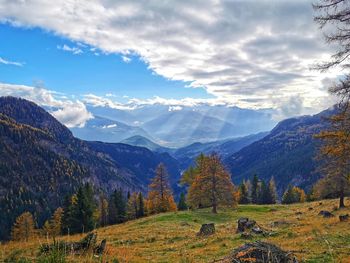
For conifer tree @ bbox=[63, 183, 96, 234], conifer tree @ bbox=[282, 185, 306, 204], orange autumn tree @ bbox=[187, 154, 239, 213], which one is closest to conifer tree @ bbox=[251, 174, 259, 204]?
conifer tree @ bbox=[282, 185, 306, 204]

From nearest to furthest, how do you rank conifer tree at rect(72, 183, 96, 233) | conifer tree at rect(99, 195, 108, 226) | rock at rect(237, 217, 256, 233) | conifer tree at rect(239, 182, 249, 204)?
rock at rect(237, 217, 256, 233), conifer tree at rect(72, 183, 96, 233), conifer tree at rect(99, 195, 108, 226), conifer tree at rect(239, 182, 249, 204)

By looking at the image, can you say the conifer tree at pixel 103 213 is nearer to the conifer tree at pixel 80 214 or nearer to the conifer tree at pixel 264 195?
the conifer tree at pixel 80 214

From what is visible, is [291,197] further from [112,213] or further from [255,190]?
[112,213]

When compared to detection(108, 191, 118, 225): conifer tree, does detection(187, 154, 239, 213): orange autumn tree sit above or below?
above

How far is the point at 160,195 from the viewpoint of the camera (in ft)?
264

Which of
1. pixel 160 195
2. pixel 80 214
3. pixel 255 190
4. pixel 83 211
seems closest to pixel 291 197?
pixel 255 190

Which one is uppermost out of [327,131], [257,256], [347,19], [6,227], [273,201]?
[347,19]

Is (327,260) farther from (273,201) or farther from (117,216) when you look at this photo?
(273,201)

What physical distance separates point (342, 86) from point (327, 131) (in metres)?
18.8

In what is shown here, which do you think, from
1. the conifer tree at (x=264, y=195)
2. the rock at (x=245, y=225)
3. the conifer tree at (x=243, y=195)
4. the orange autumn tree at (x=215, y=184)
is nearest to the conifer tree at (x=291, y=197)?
the conifer tree at (x=264, y=195)

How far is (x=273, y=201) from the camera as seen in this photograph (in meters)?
105

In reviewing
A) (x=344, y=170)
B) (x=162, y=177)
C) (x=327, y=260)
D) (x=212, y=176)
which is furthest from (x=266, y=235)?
(x=162, y=177)

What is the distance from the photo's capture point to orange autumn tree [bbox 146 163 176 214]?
77.6m

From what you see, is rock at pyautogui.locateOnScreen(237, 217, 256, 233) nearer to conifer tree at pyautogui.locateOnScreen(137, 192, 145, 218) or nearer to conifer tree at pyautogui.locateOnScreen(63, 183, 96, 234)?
conifer tree at pyautogui.locateOnScreen(63, 183, 96, 234)
